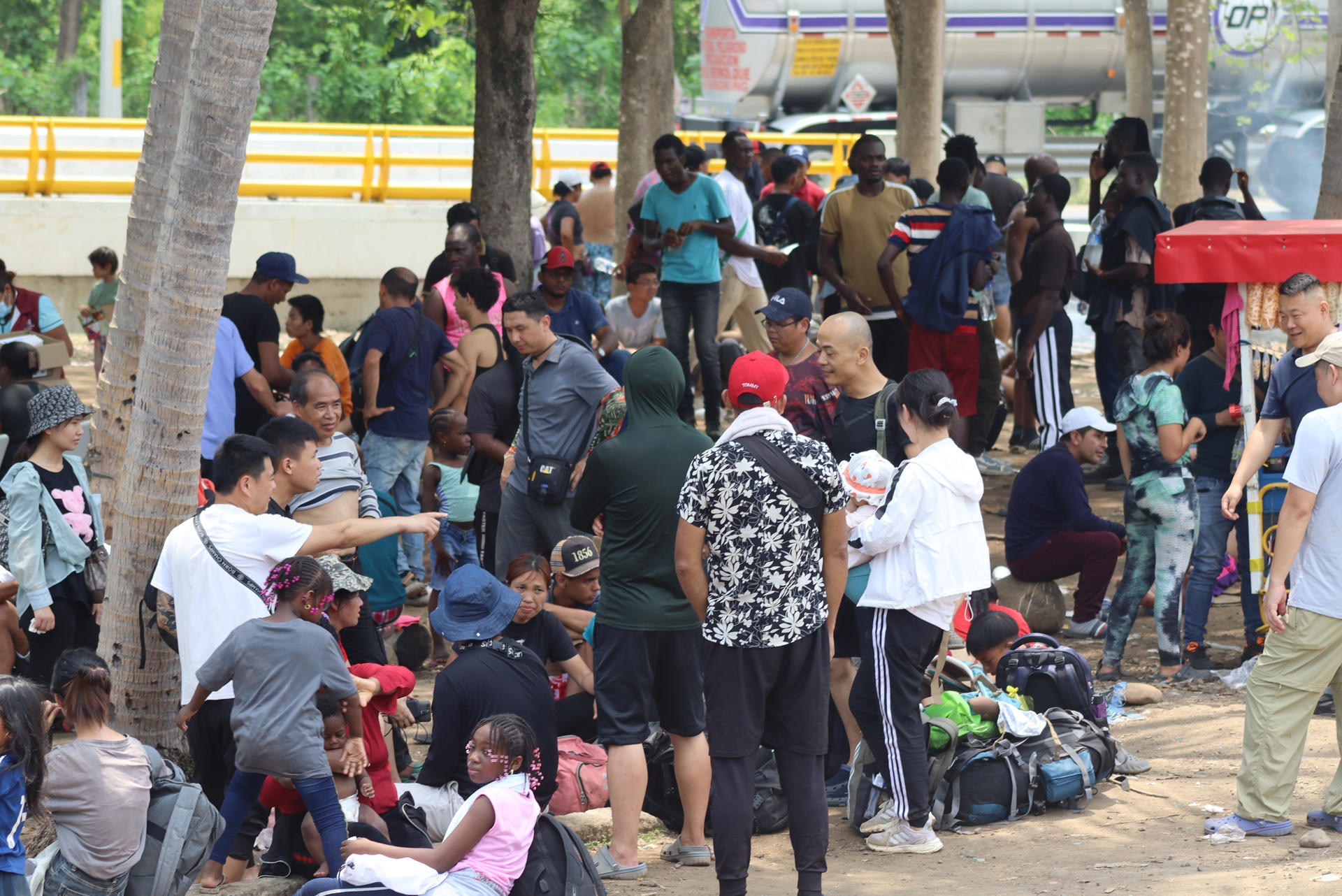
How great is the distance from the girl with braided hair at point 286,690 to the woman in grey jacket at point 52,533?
1.61m

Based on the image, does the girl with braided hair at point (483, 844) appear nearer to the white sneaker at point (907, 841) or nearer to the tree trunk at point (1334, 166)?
the white sneaker at point (907, 841)

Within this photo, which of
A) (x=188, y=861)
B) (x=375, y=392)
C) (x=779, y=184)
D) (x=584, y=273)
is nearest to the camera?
(x=188, y=861)

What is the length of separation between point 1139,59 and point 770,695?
13.0 m

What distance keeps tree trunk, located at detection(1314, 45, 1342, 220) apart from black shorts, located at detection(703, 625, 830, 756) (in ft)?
19.8

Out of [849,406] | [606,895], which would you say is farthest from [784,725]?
[849,406]

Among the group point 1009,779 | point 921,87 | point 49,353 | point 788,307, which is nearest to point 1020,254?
A: point 921,87

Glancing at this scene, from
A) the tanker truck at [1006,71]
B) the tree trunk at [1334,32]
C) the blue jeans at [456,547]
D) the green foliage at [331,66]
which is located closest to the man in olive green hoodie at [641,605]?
→ the blue jeans at [456,547]

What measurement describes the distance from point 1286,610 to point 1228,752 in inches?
49.0

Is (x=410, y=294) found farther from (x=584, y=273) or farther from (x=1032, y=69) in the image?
(x=1032, y=69)

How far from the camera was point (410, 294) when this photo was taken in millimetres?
8906

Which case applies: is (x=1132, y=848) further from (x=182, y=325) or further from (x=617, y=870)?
(x=182, y=325)

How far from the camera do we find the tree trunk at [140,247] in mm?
6281

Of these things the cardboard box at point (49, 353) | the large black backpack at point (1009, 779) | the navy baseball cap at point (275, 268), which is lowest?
the large black backpack at point (1009, 779)

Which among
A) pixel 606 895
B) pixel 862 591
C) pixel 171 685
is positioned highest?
pixel 862 591
